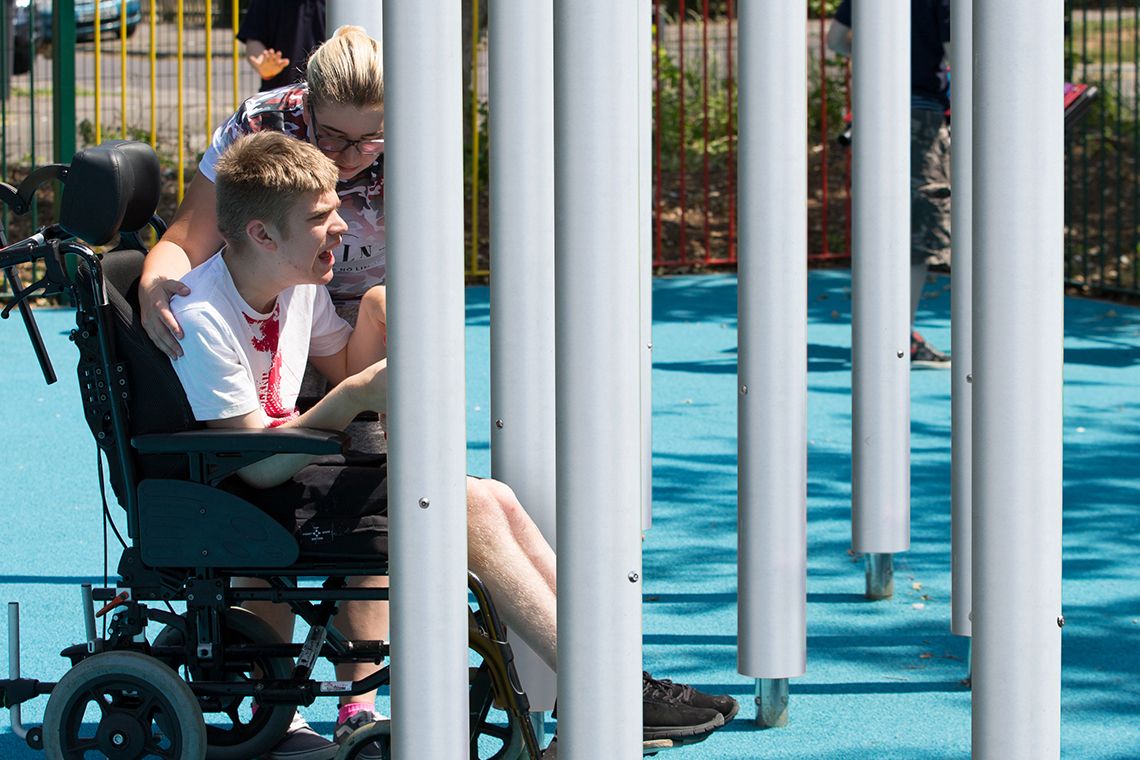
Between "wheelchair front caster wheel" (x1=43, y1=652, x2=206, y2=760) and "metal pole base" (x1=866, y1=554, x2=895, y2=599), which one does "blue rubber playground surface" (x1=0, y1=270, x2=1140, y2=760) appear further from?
"wheelchair front caster wheel" (x1=43, y1=652, x2=206, y2=760)

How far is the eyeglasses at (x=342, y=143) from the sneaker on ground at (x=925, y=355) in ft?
16.4

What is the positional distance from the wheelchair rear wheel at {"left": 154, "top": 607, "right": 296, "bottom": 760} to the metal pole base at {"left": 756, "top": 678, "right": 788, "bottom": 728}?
3.31 ft

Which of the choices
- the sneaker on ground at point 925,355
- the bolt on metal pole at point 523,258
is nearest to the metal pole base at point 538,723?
the bolt on metal pole at point 523,258

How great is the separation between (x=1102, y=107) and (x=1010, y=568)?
9305mm

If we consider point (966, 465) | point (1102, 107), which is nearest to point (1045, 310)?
point (966, 465)

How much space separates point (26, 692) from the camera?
3338mm

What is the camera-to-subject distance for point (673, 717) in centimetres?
334

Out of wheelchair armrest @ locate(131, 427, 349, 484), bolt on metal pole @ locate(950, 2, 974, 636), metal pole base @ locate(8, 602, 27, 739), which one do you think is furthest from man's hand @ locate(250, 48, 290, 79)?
wheelchair armrest @ locate(131, 427, 349, 484)

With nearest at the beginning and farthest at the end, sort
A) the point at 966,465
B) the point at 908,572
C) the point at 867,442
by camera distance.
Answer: the point at 966,465 < the point at 867,442 < the point at 908,572

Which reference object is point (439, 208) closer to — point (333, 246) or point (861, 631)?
point (333, 246)

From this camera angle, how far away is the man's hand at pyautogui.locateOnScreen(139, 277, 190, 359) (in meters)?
3.16

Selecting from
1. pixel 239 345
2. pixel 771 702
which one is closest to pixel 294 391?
pixel 239 345

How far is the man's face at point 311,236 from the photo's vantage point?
3.18m

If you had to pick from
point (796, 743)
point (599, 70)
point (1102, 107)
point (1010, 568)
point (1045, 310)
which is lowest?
point (796, 743)
